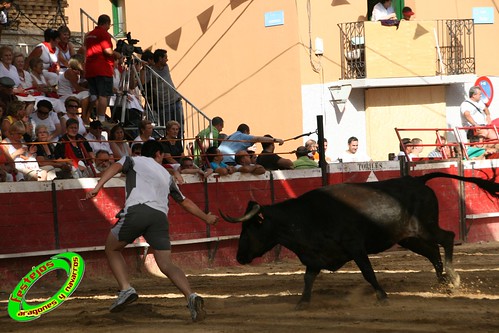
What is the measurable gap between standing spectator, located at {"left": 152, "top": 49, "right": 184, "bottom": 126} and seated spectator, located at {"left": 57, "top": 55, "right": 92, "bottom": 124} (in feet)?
5.64

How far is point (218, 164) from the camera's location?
14.4 metres

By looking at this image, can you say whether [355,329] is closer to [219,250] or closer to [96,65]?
[219,250]

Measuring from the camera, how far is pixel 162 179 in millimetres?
8969

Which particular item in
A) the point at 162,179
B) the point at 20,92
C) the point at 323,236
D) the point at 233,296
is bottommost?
the point at 233,296

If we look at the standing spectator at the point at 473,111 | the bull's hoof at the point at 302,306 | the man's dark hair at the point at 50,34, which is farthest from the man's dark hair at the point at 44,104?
the standing spectator at the point at 473,111

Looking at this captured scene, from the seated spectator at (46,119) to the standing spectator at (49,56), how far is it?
1376 mm

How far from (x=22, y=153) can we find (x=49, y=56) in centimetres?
313

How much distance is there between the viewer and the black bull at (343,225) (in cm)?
948

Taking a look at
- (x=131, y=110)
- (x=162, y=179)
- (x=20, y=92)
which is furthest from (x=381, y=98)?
(x=162, y=179)

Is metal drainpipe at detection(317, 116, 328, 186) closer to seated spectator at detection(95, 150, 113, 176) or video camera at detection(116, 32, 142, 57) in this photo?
video camera at detection(116, 32, 142, 57)

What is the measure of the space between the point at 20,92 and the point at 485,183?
6.40 metres

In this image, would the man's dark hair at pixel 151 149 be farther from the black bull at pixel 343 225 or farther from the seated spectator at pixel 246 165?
the seated spectator at pixel 246 165

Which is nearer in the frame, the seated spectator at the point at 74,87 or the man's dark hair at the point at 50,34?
the seated spectator at the point at 74,87

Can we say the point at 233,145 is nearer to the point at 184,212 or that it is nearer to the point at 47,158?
the point at 184,212
